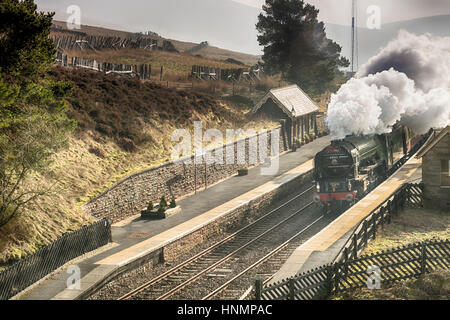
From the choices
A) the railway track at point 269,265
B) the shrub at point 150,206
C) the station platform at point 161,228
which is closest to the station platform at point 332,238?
the railway track at point 269,265

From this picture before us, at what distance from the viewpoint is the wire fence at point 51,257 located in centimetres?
2130

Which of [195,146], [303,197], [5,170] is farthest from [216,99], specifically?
[5,170]

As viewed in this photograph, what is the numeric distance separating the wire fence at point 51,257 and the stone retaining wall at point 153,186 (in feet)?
10.7

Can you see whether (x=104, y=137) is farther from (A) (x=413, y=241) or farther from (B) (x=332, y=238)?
(A) (x=413, y=241)

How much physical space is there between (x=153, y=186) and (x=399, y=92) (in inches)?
768

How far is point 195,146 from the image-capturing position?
1700 inches

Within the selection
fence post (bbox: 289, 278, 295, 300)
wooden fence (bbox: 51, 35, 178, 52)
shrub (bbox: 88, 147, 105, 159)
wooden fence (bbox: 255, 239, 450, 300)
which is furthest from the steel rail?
wooden fence (bbox: 51, 35, 178, 52)

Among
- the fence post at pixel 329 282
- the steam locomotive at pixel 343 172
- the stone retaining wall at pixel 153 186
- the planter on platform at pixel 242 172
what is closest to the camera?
the fence post at pixel 329 282

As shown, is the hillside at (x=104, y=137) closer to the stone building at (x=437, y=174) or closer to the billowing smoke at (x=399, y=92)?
the billowing smoke at (x=399, y=92)

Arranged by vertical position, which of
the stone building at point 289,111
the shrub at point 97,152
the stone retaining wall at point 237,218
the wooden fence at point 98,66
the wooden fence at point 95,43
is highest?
the wooden fence at point 95,43

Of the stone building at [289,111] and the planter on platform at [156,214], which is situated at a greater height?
the stone building at [289,111]

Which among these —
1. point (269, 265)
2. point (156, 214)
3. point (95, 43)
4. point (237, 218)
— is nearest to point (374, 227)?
point (269, 265)

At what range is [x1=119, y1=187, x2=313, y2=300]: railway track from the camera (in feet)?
80.3

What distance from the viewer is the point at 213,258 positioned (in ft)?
94.1
